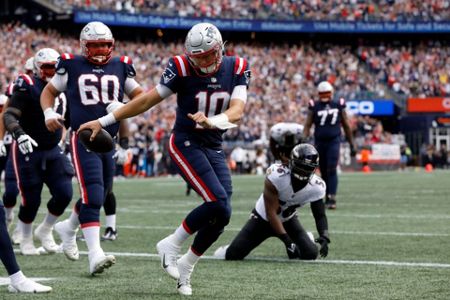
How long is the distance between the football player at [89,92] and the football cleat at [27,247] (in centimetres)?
90

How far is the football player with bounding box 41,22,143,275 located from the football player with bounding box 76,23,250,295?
2.73ft

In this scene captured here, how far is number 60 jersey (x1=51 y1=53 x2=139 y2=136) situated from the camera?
247 inches

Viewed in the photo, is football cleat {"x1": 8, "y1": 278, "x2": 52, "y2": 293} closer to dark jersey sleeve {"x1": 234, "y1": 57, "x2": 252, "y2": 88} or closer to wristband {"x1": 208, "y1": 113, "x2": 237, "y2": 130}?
wristband {"x1": 208, "y1": 113, "x2": 237, "y2": 130}

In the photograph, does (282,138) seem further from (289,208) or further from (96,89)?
(96,89)

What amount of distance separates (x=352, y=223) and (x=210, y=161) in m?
4.55

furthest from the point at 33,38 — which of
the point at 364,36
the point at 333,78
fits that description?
the point at 364,36

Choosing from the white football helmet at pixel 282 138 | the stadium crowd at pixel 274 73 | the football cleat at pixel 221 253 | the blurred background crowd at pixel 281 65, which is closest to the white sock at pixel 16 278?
the football cleat at pixel 221 253

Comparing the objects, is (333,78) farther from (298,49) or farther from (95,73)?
(95,73)

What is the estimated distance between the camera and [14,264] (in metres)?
4.98

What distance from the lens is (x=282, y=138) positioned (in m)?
8.12

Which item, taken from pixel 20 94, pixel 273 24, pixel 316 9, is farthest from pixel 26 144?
pixel 316 9

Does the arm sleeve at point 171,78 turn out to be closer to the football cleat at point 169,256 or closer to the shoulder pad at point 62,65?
the football cleat at point 169,256

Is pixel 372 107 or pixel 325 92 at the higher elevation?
pixel 325 92

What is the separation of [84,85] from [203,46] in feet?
4.86
